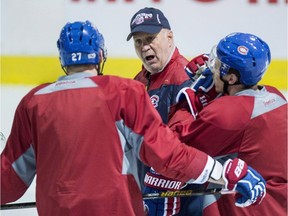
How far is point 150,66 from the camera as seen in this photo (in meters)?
2.79

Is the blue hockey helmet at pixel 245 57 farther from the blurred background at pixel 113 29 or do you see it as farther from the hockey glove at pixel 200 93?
Result: the blurred background at pixel 113 29

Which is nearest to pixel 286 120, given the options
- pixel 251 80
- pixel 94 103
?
pixel 251 80

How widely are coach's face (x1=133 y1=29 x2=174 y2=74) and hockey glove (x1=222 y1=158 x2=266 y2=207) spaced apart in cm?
78

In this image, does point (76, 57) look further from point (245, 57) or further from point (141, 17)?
point (141, 17)

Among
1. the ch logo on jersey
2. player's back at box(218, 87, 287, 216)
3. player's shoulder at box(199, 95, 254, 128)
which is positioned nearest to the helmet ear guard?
player's shoulder at box(199, 95, 254, 128)

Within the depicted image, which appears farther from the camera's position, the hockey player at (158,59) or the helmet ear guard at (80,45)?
the hockey player at (158,59)

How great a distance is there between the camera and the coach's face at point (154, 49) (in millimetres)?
2787

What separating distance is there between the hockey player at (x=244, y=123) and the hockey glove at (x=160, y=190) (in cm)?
13

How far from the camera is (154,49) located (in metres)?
2.79

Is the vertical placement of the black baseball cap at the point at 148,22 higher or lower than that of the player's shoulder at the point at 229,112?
higher

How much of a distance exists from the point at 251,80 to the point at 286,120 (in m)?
0.17

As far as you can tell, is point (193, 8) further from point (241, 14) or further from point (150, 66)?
point (150, 66)

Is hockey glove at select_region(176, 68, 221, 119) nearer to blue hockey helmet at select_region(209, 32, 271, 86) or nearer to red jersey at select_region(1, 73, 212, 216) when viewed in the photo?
blue hockey helmet at select_region(209, 32, 271, 86)

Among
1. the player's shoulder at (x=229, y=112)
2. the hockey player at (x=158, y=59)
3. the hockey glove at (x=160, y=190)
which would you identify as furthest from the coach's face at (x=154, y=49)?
the player's shoulder at (x=229, y=112)
